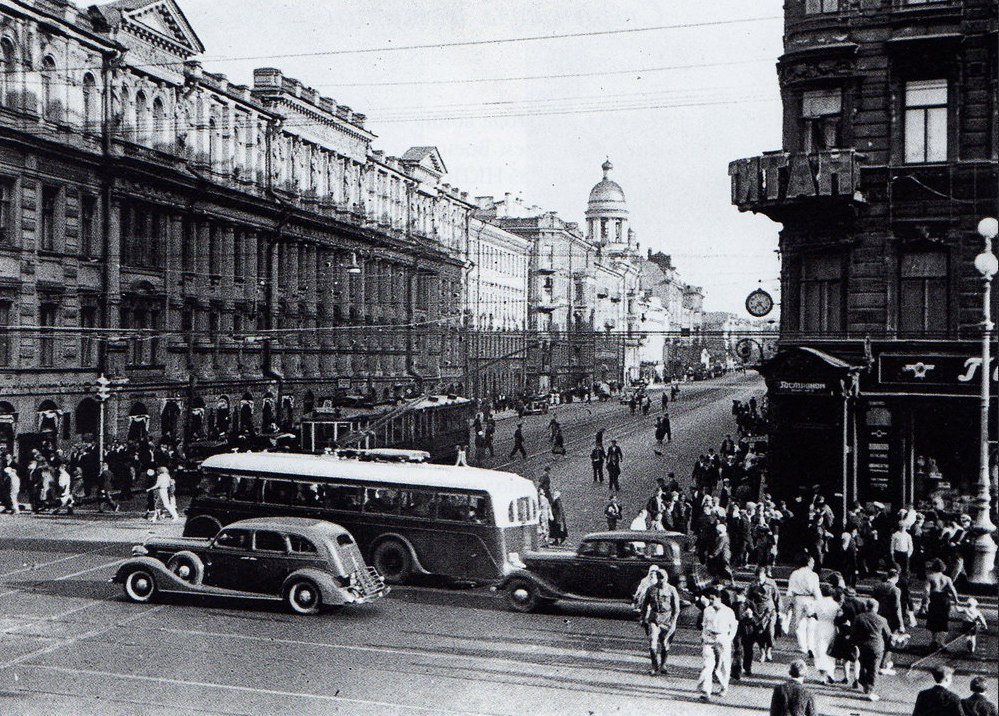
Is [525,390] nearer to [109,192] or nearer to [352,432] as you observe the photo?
[352,432]

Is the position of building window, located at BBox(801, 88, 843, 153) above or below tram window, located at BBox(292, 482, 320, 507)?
above

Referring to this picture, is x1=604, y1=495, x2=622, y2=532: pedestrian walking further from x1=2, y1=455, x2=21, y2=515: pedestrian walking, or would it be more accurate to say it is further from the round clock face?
x1=2, y1=455, x2=21, y2=515: pedestrian walking

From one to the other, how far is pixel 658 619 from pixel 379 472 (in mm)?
5332

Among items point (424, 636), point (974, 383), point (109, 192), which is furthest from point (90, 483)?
point (974, 383)

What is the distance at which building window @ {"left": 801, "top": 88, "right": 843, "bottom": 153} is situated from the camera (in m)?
15.4

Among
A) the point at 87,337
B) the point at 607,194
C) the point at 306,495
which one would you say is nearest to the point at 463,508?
the point at 306,495

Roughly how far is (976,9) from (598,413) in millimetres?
8059

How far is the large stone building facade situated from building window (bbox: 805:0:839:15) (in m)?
6.06

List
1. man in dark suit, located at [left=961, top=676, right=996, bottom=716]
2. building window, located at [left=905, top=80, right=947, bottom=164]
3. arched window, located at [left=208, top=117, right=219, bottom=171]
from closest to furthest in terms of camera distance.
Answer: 1. man in dark suit, located at [left=961, top=676, right=996, bottom=716]
2. building window, located at [left=905, top=80, right=947, bottom=164]
3. arched window, located at [left=208, top=117, right=219, bottom=171]

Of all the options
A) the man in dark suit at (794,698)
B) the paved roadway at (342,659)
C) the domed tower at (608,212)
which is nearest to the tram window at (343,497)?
the paved roadway at (342,659)

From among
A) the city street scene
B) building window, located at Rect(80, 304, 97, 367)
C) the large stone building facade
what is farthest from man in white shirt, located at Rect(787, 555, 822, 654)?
building window, located at Rect(80, 304, 97, 367)

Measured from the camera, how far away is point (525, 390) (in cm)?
1792

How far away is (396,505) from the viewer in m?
14.5

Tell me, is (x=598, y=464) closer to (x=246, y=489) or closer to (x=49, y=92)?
(x=246, y=489)
